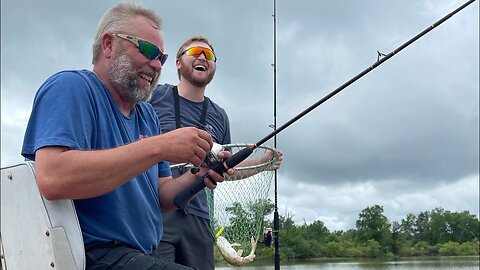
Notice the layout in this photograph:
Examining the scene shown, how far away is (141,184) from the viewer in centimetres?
245

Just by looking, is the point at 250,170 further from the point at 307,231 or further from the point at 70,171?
the point at 307,231

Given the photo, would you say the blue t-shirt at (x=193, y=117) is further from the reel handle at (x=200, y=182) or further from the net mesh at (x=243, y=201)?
the reel handle at (x=200, y=182)

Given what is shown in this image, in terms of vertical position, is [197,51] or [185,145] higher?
[197,51]

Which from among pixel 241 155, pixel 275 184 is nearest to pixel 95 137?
pixel 241 155

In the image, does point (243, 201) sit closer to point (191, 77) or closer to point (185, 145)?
point (191, 77)

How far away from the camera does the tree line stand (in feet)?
220

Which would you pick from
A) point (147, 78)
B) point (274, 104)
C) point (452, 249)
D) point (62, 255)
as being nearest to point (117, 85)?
point (147, 78)

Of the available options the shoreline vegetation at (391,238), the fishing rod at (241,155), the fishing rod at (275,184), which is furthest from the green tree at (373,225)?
the fishing rod at (241,155)

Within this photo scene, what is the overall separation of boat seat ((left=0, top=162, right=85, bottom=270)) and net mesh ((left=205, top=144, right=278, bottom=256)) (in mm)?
1986

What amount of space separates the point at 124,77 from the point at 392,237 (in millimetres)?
81283

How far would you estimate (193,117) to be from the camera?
160 inches

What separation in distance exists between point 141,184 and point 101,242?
0.36 metres

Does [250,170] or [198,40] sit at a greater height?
[198,40]

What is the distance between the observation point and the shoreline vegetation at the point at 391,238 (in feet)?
219
